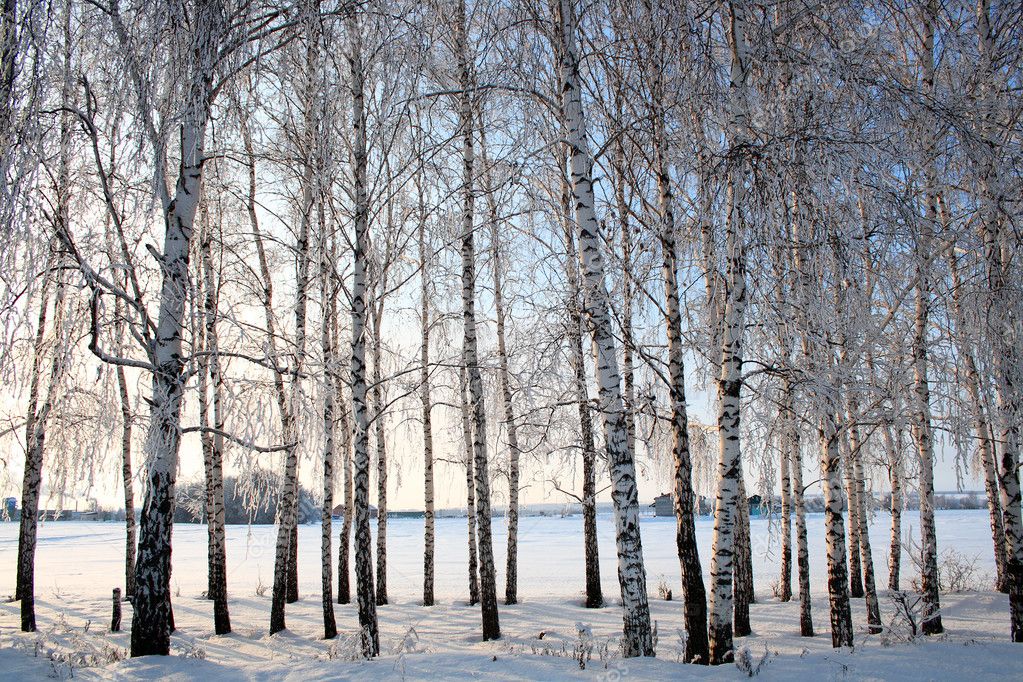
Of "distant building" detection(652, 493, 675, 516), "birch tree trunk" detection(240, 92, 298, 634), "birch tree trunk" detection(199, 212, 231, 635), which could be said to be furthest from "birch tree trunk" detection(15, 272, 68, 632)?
"distant building" detection(652, 493, 675, 516)

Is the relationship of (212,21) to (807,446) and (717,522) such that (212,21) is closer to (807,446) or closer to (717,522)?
(717,522)

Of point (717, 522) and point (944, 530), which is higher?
point (717, 522)

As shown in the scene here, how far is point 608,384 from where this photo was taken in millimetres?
6102

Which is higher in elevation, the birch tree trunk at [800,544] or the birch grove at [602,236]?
the birch grove at [602,236]

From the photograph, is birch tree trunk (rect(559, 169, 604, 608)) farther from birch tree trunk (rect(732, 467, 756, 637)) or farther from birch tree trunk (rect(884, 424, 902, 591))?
birch tree trunk (rect(884, 424, 902, 591))

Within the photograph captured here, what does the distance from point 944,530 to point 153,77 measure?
34089 millimetres

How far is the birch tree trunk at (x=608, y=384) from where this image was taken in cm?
597

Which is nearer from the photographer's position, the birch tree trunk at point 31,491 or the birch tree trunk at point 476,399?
the birch tree trunk at point 476,399

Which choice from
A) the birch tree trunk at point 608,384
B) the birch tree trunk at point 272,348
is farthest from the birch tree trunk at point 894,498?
the birch tree trunk at point 272,348

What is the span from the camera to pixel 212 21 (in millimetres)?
5883

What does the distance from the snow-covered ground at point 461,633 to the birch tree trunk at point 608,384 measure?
0.50 metres

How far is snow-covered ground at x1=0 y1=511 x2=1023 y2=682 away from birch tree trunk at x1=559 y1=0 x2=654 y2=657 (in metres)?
0.50

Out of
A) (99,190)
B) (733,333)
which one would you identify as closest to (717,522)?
(733,333)

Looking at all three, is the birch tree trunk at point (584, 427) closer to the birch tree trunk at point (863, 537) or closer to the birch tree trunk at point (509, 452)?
A: the birch tree trunk at point (509, 452)
